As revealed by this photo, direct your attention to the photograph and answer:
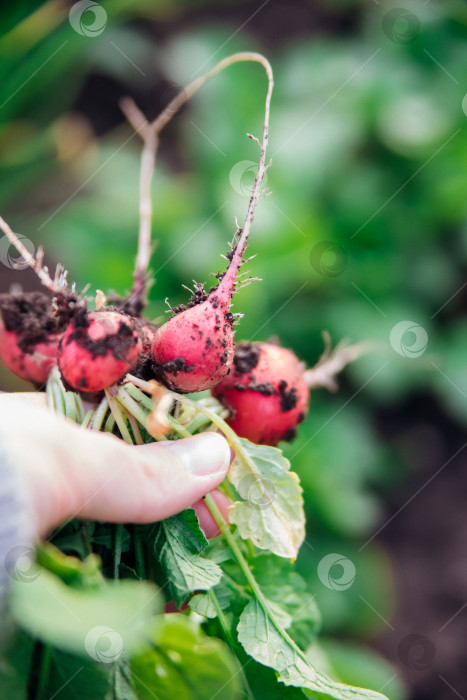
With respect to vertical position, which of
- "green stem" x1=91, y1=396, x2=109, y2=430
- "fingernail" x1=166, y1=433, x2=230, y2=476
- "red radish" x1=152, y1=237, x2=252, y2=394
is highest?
"red radish" x1=152, y1=237, x2=252, y2=394

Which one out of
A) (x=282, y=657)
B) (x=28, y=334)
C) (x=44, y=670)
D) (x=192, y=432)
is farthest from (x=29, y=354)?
(x=282, y=657)

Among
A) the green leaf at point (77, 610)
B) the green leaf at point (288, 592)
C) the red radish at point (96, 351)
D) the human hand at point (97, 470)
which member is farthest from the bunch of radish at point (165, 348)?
the green leaf at point (77, 610)

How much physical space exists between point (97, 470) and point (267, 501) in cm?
32

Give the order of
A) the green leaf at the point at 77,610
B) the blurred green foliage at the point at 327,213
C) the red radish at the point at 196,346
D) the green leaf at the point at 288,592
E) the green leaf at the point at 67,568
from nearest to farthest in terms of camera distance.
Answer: the green leaf at the point at 77,610, the green leaf at the point at 67,568, the red radish at the point at 196,346, the green leaf at the point at 288,592, the blurred green foliage at the point at 327,213

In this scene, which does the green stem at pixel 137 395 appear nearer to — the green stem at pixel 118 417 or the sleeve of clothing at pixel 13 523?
the green stem at pixel 118 417

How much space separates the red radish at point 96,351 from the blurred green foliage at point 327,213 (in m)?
1.07

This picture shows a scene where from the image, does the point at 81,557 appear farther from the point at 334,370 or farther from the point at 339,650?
the point at 339,650

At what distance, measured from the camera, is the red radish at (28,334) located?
1.11m

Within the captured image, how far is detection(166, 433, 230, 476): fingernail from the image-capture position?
0.86 m

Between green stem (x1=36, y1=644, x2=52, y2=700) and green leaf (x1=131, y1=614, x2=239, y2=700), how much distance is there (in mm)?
102

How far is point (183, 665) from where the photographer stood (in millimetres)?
707

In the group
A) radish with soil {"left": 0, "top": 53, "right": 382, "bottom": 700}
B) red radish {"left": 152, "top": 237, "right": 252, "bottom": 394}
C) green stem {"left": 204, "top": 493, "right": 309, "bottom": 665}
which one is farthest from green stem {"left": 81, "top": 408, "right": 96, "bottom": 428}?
green stem {"left": 204, "top": 493, "right": 309, "bottom": 665}

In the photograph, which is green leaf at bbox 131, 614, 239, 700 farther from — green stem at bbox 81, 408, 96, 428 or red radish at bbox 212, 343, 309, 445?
red radish at bbox 212, 343, 309, 445

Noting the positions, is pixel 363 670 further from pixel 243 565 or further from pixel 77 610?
pixel 77 610
